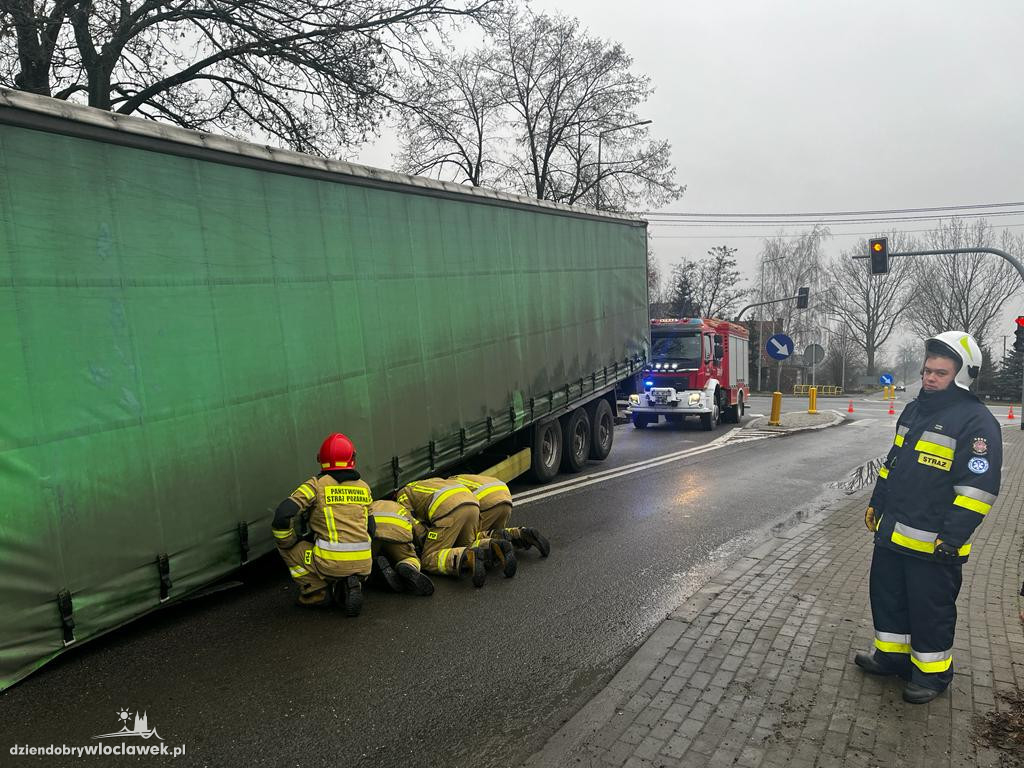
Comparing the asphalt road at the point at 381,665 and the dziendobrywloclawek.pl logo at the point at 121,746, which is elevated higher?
the dziendobrywloclawek.pl logo at the point at 121,746

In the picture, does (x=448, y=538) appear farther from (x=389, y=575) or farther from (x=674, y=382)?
(x=674, y=382)

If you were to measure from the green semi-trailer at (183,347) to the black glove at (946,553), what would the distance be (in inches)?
168

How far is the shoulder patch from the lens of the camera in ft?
11.7

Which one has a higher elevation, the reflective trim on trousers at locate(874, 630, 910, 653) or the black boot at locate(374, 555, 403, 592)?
the reflective trim on trousers at locate(874, 630, 910, 653)

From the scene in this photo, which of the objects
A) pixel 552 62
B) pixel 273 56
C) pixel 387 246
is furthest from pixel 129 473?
pixel 552 62

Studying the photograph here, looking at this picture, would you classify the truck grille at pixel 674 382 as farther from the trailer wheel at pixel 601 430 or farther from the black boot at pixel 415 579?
the black boot at pixel 415 579

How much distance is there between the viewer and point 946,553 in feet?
11.8

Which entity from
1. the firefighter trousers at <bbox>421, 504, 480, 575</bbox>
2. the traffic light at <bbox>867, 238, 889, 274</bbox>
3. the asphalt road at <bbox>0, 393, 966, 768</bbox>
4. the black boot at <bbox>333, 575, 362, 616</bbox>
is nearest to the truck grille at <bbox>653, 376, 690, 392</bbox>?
the traffic light at <bbox>867, 238, 889, 274</bbox>

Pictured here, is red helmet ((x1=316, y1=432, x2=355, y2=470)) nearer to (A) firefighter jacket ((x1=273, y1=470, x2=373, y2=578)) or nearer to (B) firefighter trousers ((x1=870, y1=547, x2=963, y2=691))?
(A) firefighter jacket ((x1=273, y1=470, x2=373, y2=578))

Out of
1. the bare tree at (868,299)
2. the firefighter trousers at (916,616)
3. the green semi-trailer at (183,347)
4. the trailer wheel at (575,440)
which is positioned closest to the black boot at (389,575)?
the green semi-trailer at (183,347)

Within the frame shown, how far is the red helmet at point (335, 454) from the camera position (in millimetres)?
5117

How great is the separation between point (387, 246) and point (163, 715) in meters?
4.16

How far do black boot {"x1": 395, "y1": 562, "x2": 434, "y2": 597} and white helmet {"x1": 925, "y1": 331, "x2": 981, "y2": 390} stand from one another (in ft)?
12.2

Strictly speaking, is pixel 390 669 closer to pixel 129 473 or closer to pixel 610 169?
pixel 129 473
